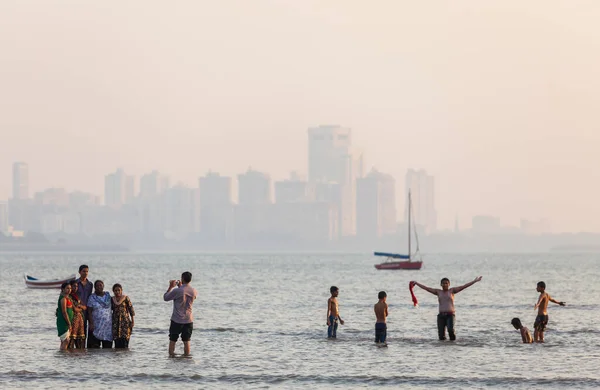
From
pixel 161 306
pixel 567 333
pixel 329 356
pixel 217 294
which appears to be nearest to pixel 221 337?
pixel 329 356

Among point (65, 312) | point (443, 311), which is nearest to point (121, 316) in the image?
point (65, 312)

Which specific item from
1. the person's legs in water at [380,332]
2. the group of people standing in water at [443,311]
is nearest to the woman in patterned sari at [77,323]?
the group of people standing in water at [443,311]

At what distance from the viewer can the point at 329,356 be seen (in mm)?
29375

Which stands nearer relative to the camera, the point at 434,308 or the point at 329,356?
the point at 329,356

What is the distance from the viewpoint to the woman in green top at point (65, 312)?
2641cm

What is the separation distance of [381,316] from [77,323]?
8259mm

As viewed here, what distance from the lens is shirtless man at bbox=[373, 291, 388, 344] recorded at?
95.7 ft

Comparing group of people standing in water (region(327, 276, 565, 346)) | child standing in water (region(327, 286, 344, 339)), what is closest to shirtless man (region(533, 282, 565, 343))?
group of people standing in water (region(327, 276, 565, 346))

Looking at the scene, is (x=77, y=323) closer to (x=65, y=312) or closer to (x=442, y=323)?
(x=65, y=312)

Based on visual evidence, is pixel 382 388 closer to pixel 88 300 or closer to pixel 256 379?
pixel 256 379

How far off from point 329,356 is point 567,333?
1212 centimetres

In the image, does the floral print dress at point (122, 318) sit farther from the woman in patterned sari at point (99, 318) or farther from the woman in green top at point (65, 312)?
the woman in green top at point (65, 312)

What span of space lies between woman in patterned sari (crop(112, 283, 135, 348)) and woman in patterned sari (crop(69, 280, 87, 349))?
79cm

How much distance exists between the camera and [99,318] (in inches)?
1076
